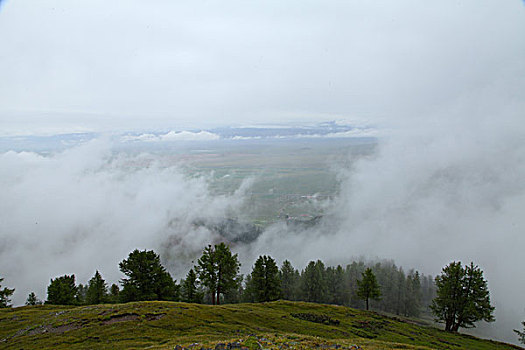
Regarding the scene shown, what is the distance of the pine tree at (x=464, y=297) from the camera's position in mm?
48344

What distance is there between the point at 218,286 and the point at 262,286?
11973 mm

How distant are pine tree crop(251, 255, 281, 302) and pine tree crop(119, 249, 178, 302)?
63.9ft

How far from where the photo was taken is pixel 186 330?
30.5 meters

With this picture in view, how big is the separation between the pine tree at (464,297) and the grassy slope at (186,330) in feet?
14.7

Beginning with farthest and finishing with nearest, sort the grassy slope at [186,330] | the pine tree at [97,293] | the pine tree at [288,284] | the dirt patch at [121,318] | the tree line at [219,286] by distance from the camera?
the pine tree at [288,284] → the pine tree at [97,293] → the tree line at [219,286] → the dirt patch at [121,318] → the grassy slope at [186,330]

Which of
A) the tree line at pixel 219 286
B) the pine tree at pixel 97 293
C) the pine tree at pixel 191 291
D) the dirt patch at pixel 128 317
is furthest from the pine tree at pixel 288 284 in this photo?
the dirt patch at pixel 128 317

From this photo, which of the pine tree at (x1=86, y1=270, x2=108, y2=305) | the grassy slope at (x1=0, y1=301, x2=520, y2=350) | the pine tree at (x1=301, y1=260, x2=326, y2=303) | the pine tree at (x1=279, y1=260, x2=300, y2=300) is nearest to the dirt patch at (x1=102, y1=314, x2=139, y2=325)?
the grassy slope at (x1=0, y1=301, x2=520, y2=350)

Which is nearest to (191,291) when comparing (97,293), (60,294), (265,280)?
(265,280)

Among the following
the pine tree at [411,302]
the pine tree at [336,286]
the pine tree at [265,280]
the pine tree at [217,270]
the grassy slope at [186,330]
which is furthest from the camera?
the pine tree at [411,302]

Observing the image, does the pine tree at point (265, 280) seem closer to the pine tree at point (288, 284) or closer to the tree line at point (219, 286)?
the tree line at point (219, 286)

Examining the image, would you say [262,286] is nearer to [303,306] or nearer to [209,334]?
[303,306]

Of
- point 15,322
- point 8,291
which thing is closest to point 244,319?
point 15,322

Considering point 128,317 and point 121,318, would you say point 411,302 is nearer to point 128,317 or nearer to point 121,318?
point 128,317

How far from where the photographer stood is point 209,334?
28641mm
